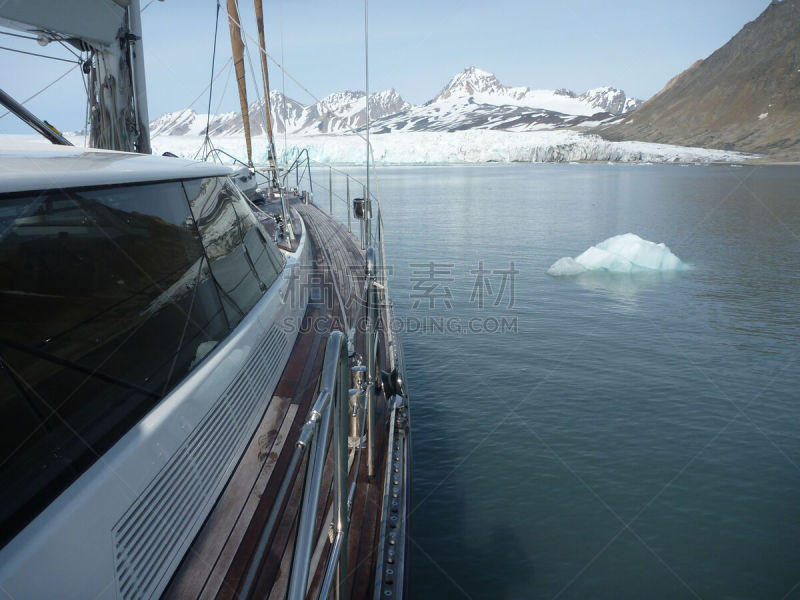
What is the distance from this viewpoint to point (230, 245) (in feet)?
10.5

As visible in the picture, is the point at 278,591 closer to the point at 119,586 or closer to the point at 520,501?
the point at 119,586

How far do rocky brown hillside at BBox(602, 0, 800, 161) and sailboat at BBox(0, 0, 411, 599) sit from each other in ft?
257

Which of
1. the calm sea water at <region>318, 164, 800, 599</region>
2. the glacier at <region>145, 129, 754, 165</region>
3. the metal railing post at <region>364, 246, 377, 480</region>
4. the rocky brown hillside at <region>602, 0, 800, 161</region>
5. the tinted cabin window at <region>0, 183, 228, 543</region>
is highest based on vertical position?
the rocky brown hillside at <region>602, 0, 800, 161</region>

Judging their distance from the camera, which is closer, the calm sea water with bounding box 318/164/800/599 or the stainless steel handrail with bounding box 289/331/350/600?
the stainless steel handrail with bounding box 289/331/350/600

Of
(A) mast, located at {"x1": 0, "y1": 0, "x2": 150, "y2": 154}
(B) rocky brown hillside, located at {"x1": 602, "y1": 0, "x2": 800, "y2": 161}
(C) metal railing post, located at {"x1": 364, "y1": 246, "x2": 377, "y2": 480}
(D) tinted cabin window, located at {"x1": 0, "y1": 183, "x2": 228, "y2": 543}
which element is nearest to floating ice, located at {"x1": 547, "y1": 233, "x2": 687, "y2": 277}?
(C) metal railing post, located at {"x1": 364, "y1": 246, "x2": 377, "y2": 480}

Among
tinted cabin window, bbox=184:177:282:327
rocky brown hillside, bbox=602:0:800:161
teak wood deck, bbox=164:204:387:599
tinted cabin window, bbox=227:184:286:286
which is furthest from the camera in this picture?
rocky brown hillside, bbox=602:0:800:161

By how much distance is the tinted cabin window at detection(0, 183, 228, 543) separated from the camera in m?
1.44

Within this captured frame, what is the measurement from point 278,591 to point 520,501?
3.32m

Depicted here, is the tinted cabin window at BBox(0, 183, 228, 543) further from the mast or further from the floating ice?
the floating ice

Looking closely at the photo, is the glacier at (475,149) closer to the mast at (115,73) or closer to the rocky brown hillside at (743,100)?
the rocky brown hillside at (743,100)

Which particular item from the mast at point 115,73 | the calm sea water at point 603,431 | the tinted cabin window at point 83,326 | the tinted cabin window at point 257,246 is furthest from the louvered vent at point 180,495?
the mast at point 115,73

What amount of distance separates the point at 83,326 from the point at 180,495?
0.67 metres

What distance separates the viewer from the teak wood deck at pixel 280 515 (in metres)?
1.87

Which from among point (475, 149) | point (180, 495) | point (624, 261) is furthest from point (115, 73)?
point (475, 149)
